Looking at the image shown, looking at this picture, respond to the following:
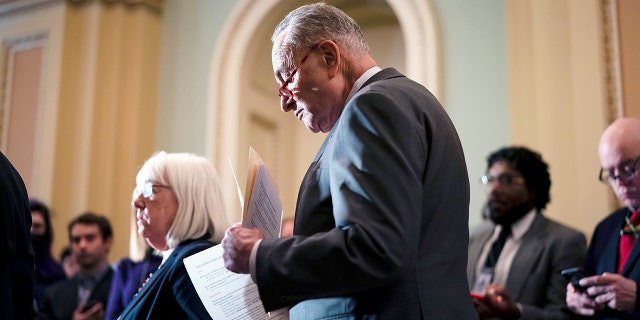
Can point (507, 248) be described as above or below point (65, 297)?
above

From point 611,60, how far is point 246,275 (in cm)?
306

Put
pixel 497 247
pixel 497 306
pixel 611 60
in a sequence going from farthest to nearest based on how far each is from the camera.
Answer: pixel 611 60 < pixel 497 247 < pixel 497 306

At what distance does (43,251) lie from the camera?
5.00 m

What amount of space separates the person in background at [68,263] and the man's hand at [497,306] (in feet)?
12.3

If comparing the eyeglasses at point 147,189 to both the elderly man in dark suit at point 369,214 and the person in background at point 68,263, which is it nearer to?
the elderly man in dark suit at point 369,214

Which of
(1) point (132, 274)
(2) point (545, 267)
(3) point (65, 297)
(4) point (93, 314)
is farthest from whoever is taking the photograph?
(3) point (65, 297)

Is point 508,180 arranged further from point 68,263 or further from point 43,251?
point 68,263

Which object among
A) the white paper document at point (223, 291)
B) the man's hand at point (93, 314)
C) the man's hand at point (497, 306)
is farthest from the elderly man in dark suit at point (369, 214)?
the man's hand at point (93, 314)

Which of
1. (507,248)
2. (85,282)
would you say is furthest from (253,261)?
(85,282)

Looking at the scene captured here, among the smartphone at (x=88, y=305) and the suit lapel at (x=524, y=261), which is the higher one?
the suit lapel at (x=524, y=261)

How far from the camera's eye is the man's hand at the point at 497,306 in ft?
9.92

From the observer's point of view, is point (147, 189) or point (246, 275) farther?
point (147, 189)

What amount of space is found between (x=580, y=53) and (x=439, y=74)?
42.4 inches

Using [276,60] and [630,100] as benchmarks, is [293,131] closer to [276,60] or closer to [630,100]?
[630,100]
